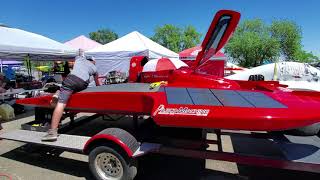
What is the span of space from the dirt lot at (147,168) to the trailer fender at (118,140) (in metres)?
0.57

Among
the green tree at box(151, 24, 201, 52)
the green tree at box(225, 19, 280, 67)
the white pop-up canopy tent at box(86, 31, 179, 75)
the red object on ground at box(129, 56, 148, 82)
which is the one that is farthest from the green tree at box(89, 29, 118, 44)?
the red object on ground at box(129, 56, 148, 82)

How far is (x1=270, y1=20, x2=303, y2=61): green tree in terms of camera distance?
36.5 meters

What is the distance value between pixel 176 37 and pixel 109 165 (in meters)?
59.3

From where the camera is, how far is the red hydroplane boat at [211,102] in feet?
9.15

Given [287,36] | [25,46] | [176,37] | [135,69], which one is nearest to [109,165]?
[135,69]

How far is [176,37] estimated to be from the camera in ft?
201

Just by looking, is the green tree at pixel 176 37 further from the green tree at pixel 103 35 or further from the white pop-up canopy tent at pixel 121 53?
the white pop-up canopy tent at pixel 121 53

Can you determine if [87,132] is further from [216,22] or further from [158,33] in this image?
[158,33]

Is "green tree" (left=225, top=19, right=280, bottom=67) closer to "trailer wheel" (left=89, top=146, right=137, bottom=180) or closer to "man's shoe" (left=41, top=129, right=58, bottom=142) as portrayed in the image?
"man's shoe" (left=41, top=129, right=58, bottom=142)

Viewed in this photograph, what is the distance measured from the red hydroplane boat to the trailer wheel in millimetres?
664

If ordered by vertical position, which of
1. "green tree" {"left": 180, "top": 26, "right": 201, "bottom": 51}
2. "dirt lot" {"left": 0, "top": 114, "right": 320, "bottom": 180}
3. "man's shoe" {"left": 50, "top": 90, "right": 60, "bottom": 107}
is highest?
"green tree" {"left": 180, "top": 26, "right": 201, "bottom": 51}

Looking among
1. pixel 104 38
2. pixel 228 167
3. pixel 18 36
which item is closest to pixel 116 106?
pixel 228 167

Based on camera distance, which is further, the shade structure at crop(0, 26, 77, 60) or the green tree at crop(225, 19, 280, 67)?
the green tree at crop(225, 19, 280, 67)

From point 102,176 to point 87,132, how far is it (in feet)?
9.02
